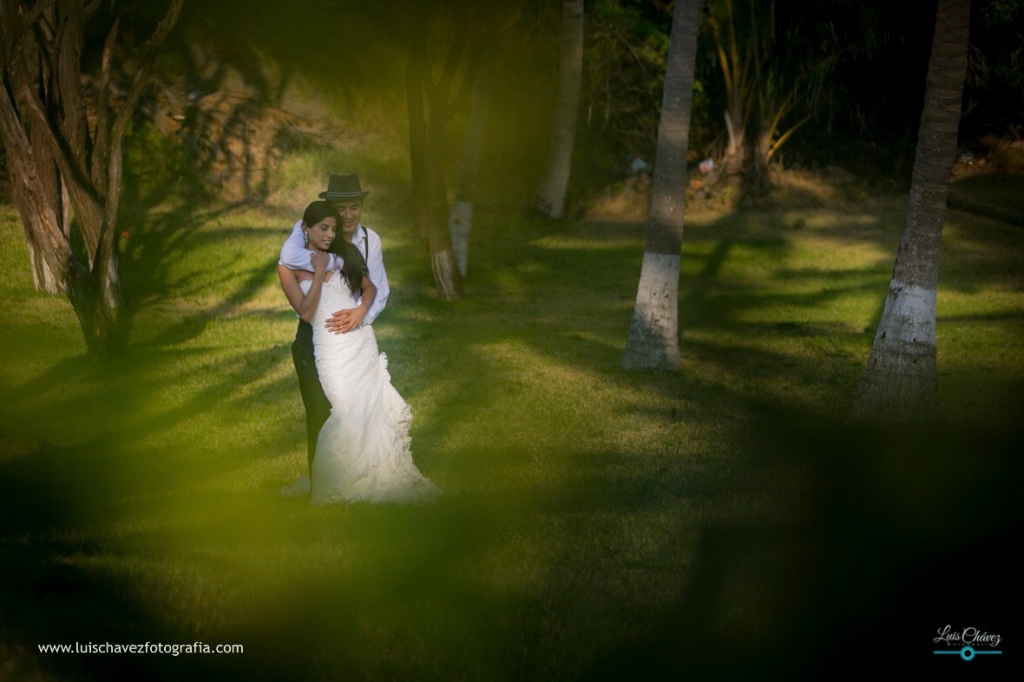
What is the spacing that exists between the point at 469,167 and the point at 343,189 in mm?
10504

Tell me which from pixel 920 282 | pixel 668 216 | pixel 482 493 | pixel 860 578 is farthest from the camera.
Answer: pixel 668 216

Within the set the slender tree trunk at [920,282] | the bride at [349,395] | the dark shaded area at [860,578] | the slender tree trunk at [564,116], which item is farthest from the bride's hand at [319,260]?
the slender tree trunk at [564,116]

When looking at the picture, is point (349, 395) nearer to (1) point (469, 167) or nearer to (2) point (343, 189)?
(2) point (343, 189)

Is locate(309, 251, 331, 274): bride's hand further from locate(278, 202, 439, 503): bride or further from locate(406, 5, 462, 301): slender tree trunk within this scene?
locate(406, 5, 462, 301): slender tree trunk

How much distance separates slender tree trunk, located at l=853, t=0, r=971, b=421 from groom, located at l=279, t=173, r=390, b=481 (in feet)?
16.4

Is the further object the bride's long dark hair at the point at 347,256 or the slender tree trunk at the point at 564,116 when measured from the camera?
the slender tree trunk at the point at 564,116

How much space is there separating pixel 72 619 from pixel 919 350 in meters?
7.26

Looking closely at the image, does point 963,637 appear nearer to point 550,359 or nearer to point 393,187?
point 550,359

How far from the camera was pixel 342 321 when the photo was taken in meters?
6.30

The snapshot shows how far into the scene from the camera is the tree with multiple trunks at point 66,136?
10891mm

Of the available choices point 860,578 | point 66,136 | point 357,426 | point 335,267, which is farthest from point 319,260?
point 66,136

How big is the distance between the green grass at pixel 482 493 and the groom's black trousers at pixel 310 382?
23.6 inches

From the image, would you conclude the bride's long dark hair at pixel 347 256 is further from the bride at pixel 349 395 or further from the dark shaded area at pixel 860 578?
the dark shaded area at pixel 860 578

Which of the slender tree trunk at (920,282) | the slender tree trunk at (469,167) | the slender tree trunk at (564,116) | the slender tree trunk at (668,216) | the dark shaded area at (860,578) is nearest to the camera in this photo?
the dark shaded area at (860,578)
